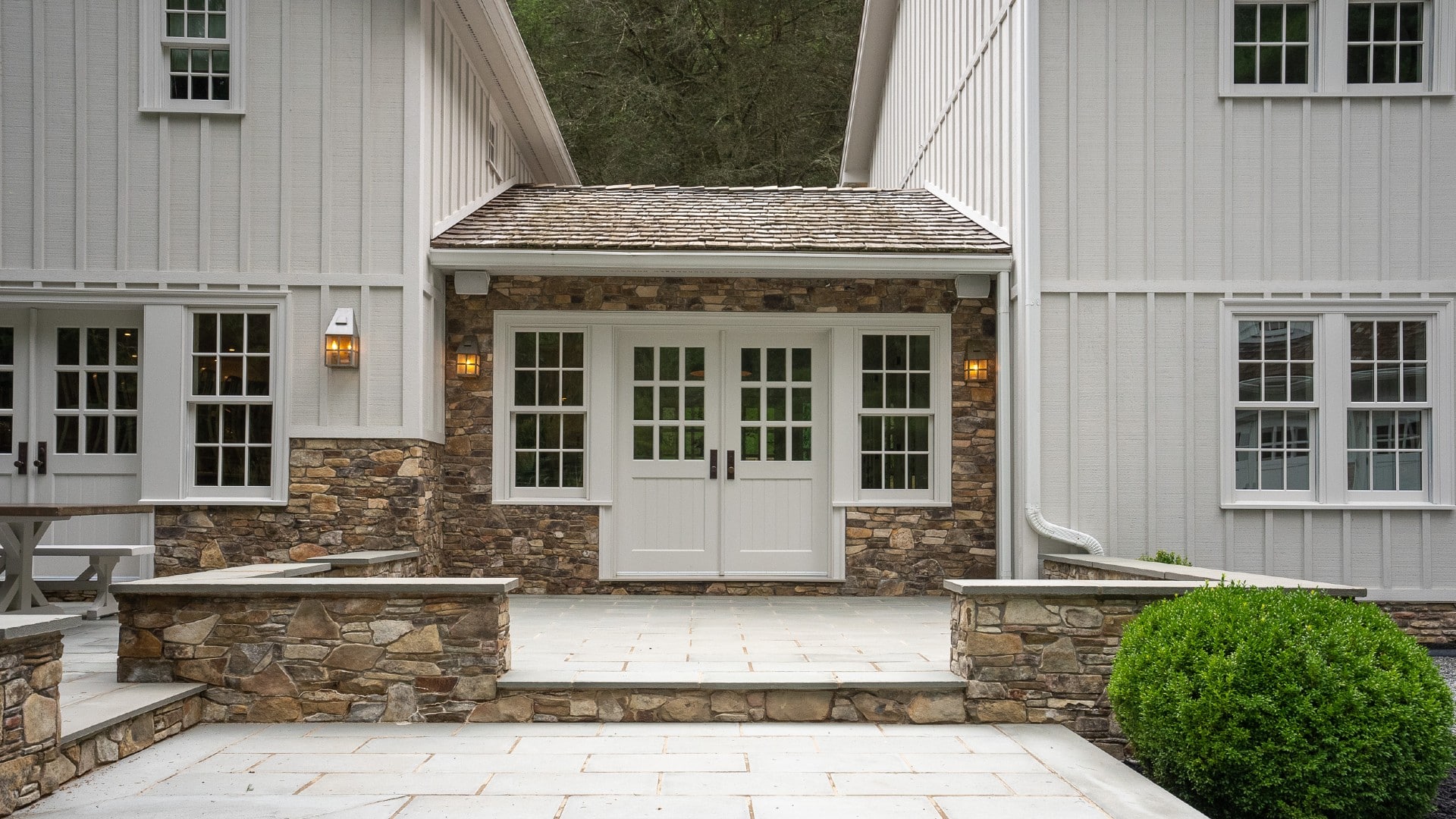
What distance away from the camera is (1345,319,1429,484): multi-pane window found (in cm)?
816

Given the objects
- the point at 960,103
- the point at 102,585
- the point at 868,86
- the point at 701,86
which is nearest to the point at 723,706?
the point at 102,585

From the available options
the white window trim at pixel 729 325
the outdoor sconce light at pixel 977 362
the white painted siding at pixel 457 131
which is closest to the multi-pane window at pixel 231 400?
the white painted siding at pixel 457 131

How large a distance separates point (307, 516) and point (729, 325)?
11.8ft

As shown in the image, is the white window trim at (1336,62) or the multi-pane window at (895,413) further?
the multi-pane window at (895,413)

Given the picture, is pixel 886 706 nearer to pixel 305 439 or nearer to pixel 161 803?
pixel 161 803

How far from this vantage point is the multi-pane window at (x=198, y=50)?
8.29 metres

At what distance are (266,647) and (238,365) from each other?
11.9 feet

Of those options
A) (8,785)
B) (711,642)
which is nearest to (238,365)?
(711,642)

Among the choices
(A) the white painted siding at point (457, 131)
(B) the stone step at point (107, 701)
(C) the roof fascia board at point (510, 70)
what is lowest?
(B) the stone step at point (107, 701)

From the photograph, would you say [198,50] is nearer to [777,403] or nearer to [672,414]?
[672,414]

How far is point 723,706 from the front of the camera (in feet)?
17.7

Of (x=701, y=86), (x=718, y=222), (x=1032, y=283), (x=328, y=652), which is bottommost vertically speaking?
(x=328, y=652)

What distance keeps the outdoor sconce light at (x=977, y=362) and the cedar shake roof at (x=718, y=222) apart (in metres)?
0.91

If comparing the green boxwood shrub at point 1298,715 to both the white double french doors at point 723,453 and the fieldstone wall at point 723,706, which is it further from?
the white double french doors at point 723,453
